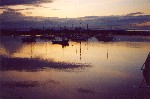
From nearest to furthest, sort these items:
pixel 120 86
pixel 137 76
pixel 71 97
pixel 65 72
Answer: pixel 71 97 → pixel 120 86 → pixel 137 76 → pixel 65 72

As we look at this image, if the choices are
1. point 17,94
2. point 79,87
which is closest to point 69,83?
point 79,87

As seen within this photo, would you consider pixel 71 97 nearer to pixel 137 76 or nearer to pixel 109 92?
pixel 109 92

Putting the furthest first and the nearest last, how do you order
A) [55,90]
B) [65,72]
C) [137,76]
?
1. [65,72]
2. [137,76]
3. [55,90]

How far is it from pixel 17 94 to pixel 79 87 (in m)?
4.43

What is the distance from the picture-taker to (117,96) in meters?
17.8

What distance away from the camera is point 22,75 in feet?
80.3

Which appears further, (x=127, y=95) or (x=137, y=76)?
(x=137, y=76)

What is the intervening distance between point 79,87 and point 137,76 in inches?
254

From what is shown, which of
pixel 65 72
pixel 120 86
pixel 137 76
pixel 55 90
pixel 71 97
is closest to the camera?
pixel 71 97

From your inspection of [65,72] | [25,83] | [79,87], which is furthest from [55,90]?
[65,72]

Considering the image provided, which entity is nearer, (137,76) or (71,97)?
(71,97)

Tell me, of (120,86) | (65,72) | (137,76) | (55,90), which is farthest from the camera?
(65,72)

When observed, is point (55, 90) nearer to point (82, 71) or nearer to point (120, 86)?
point (120, 86)

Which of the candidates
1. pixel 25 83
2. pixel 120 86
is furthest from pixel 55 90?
pixel 120 86
